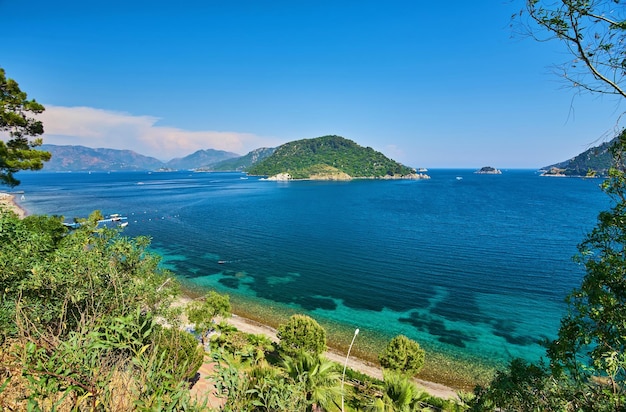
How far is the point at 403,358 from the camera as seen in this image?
2073cm

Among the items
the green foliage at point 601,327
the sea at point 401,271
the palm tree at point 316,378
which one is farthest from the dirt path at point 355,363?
the green foliage at point 601,327

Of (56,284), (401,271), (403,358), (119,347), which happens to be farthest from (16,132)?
(401,271)

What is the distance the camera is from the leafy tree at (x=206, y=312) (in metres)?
24.7

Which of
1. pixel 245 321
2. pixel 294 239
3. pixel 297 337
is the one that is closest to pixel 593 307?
pixel 297 337

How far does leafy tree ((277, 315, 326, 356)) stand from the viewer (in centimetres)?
2262

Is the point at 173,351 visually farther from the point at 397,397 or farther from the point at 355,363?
the point at 355,363

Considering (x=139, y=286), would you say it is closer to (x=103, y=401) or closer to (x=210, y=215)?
(x=103, y=401)

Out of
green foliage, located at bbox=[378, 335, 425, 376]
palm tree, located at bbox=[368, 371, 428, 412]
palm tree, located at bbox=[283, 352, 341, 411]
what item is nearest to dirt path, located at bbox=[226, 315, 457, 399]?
green foliage, located at bbox=[378, 335, 425, 376]

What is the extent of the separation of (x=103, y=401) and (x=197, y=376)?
16555mm

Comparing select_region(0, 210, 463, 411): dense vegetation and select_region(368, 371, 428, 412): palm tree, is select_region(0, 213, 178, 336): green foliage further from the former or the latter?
select_region(368, 371, 428, 412): palm tree

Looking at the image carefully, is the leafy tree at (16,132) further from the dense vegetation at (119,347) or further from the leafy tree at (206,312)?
the leafy tree at (206,312)

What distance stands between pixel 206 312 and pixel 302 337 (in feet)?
27.7

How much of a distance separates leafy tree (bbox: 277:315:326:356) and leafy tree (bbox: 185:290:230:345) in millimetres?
6278

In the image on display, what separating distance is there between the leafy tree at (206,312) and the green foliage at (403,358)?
14134 mm
